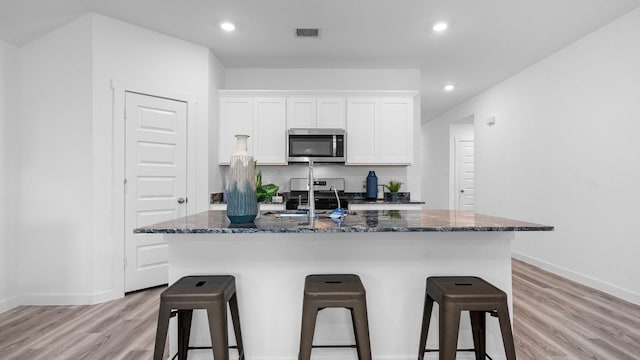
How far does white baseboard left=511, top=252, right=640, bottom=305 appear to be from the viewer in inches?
116

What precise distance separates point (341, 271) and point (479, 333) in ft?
2.68

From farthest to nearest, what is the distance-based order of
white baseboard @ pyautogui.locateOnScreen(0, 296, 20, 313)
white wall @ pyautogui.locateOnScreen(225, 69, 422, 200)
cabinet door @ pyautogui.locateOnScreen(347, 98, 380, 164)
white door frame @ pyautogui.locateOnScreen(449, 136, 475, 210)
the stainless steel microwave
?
white door frame @ pyautogui.locateOnScreen(449, 136, 475, 210), white wall @ pyautogui.locateOnScreen(225, 69, 422, 200), cabinet door @ pyautogui.locateOnScreen(347, 98, 380, 164), the stainless steel microwave, white baseboard @ pyautogui.locateOnScreen(0, 296, 20, 313)

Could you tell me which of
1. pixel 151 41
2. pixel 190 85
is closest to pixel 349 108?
pixel 190 85

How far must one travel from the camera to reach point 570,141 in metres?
3.70

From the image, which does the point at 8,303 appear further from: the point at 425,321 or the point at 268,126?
the point at 425,321

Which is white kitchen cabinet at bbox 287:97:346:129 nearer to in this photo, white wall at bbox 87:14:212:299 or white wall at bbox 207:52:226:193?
white wall at bbox 207:52:226:193

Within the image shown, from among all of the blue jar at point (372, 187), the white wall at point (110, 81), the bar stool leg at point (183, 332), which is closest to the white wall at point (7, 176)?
the white wall at point (110, 81)

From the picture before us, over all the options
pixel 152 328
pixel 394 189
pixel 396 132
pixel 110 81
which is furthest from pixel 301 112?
pixel 152 328

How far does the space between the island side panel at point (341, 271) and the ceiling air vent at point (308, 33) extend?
2452 millimetres

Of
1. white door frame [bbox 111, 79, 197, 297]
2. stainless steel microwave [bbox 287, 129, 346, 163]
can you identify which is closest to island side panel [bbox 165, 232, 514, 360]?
white door frame [bbox 111, 79, 197, 297]

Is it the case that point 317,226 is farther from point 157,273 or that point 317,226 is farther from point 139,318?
point 157,273

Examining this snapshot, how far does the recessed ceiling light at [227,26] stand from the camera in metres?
3.23

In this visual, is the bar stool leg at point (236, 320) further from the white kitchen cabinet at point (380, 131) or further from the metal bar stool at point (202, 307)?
the white kitchen cabinet at point (380, 131)

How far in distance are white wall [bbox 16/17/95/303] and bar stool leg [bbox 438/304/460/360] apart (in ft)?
10.1
